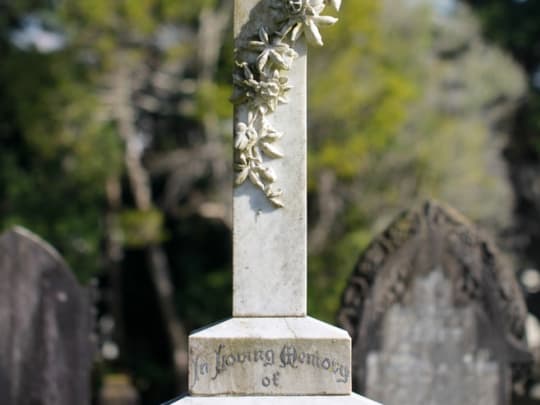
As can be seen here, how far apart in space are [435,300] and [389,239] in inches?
23.2

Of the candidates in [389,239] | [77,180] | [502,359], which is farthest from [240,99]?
[77,180]

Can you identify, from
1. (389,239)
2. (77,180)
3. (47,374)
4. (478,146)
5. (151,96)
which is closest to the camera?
(389,239)

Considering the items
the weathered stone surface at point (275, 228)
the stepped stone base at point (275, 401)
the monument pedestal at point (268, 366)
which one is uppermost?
the weathered stone surface at point (275, 228)

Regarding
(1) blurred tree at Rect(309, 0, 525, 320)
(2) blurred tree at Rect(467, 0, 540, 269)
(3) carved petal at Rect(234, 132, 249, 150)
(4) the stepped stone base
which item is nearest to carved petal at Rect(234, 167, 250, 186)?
(3) carved petal at Rect(234, 132, 249, 150)

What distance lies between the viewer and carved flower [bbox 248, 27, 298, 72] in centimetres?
511

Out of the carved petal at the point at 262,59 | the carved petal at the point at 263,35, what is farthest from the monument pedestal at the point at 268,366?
the carved petal at the point at 263,35

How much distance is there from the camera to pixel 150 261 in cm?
1747

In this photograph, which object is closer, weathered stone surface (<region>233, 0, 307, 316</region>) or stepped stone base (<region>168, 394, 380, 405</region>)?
stepped stone base (<region>168, 394, 380, 405</region>)

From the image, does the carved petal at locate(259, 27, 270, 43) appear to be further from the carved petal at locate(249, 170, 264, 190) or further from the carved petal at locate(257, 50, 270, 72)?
the carved petal at locate(249, 170, 264, 190)

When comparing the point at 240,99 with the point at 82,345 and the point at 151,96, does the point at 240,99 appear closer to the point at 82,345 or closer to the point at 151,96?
the point at 82,345

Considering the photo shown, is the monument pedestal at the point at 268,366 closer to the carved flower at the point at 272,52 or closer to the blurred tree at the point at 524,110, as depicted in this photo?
the carved flower at the point at 272,52

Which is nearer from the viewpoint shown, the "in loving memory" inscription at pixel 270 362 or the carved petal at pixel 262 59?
the "in loving memory" inscription at pixel 270 362

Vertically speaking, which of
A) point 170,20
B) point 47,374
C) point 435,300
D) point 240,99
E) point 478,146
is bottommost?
point 47,374

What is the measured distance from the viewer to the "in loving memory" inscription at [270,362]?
494cm
